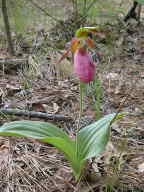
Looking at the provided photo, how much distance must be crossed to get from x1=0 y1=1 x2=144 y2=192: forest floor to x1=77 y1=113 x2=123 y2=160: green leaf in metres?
0.10

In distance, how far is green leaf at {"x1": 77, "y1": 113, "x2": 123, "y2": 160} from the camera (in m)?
1.14

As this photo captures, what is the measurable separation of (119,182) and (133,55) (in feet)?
5.53

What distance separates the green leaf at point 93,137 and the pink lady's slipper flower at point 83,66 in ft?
0.68

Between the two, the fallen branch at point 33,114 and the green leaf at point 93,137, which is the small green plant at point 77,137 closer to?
the green leaf at point 93,137

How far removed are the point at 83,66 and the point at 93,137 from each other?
0.99 feet

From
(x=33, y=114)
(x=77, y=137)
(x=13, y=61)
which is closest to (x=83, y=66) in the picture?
(x=77, y=137)

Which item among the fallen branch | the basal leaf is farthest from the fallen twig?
the basal leaf

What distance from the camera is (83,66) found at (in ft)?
3.57

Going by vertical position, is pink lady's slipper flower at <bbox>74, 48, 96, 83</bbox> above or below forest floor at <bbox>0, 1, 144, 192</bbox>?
above

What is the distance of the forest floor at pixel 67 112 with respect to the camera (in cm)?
120

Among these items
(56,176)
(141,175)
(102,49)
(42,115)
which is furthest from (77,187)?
(102,49)

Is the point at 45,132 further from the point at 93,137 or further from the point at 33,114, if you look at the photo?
the point at 33,114

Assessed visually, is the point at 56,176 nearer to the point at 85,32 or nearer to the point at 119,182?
the point at 119,182

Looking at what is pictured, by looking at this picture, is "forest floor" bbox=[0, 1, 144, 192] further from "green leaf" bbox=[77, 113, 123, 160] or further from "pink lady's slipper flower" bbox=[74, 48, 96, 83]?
"pink lady's slipper flower" bbox=[74, 48, 96, 83]
